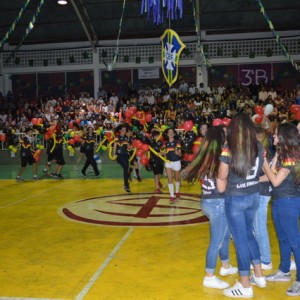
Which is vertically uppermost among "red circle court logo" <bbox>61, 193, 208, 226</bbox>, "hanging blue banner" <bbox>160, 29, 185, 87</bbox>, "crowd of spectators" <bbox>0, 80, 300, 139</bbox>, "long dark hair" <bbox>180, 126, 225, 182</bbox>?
"hanging blue banner" <bbox>160, 29, 185, 87</bbox>

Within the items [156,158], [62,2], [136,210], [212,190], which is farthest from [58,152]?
[62,2]

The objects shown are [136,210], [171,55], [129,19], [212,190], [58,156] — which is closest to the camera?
[212,190]

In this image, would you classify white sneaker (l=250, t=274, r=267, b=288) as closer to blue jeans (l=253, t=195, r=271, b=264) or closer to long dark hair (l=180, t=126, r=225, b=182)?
blue jeans (l=253, t=195, r=271, b=264)

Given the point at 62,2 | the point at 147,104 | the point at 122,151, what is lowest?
the point at 122,151

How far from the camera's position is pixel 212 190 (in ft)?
15.4

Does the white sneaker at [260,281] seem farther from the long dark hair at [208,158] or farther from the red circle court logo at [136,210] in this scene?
the red circle court logo at [136,210]

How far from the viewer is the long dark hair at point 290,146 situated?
14.7 feet

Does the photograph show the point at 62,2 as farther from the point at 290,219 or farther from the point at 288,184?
the point at 290,219

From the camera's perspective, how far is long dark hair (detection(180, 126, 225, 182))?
4.52 m

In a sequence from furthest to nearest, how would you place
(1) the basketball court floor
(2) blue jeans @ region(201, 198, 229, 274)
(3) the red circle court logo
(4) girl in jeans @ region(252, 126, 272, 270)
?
(3) the red circle court logo, (4) girl in jeans @ region(252, 126, 272, 270), (1) the basketball court floor, (2) blue jeans @ region(201, 198, 229, 274)

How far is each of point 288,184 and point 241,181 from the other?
0.62 metres

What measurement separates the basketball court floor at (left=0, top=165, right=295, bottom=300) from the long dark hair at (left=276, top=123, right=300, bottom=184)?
1.41m

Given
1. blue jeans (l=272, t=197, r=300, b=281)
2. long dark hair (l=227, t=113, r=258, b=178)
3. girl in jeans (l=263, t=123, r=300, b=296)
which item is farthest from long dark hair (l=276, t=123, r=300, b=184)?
long dark hair (l=227, t=113, r=258, b=178)

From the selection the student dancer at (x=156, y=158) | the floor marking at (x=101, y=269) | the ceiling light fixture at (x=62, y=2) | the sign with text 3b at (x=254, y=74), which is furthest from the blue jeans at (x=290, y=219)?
the sign with text 3b at (x=254, y=74)
